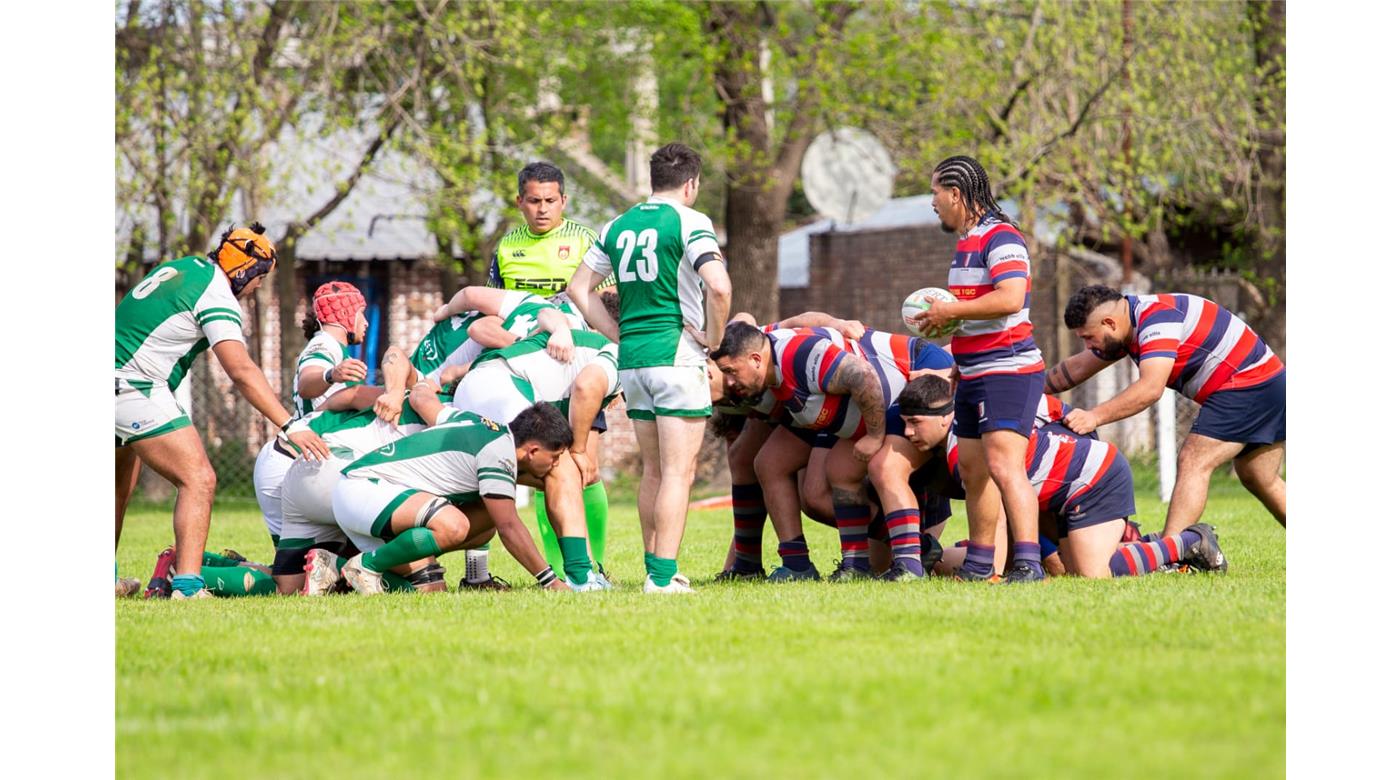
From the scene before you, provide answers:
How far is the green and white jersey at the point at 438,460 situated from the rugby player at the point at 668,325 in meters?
0.90

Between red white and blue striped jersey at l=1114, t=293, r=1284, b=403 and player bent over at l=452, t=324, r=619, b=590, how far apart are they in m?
2.81

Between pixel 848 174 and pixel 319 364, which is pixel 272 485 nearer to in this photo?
pixel 319 364

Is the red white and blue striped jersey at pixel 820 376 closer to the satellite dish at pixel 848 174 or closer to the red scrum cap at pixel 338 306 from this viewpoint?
the red scrum cap at pixel 338 306

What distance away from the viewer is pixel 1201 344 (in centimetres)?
855

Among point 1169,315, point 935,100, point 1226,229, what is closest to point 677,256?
point 1169,315

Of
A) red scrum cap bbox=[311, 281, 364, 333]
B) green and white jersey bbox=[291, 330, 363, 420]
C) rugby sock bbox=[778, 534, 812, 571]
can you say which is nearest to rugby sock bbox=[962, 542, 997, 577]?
rugby sock bbox=[778, 534, 812, 571]

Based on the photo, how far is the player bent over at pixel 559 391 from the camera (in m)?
7.99

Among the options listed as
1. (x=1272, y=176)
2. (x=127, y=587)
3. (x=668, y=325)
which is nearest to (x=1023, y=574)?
(x=668, y=325)

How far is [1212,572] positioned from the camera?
8.30 m

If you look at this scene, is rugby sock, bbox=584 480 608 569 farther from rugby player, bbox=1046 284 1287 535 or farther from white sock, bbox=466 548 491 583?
rugby player, bbox=1046 284 1287 535

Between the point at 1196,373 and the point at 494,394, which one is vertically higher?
the point at 1196,373

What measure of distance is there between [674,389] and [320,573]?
219 centimetres

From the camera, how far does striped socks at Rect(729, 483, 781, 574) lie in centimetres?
886

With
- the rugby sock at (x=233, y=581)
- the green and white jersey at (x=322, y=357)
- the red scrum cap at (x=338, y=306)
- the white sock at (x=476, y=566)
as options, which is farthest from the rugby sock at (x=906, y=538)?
the rugby sock at (x=233, y=581)
